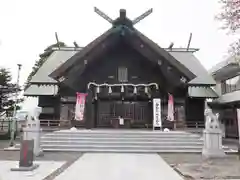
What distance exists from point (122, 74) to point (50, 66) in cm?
693

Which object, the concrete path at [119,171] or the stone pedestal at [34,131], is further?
the stone pedestal at [34,131]

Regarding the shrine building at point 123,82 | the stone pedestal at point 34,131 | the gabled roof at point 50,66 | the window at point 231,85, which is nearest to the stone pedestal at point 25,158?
the stone pedestal at point 34,131

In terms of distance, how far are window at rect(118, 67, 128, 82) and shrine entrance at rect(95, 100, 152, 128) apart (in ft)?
5.30

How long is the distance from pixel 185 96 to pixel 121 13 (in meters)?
7.02

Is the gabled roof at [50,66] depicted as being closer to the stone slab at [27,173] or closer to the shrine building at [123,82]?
the shrine building at [123,82]

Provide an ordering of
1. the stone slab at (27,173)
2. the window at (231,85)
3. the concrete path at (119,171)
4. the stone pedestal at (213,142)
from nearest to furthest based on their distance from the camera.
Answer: the stone slab at (27,173)
the concrete path at (119,171)
the stone pedestal at (213,142)
the window at (231,85)

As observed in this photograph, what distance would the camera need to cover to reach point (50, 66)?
22516 millimetres

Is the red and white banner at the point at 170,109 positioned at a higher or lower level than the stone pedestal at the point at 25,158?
higher

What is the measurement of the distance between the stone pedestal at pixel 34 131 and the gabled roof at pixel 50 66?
8.50 meters

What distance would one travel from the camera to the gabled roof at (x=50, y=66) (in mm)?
19875

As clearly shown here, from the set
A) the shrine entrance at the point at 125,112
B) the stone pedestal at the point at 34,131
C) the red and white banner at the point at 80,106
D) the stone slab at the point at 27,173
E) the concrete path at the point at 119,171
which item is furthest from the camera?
the shrine entrance at the point at 125,112

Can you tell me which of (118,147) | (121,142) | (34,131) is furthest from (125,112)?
(34,131)

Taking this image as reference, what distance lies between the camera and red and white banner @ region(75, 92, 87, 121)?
1703 centimetres

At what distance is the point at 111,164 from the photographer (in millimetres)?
8453
